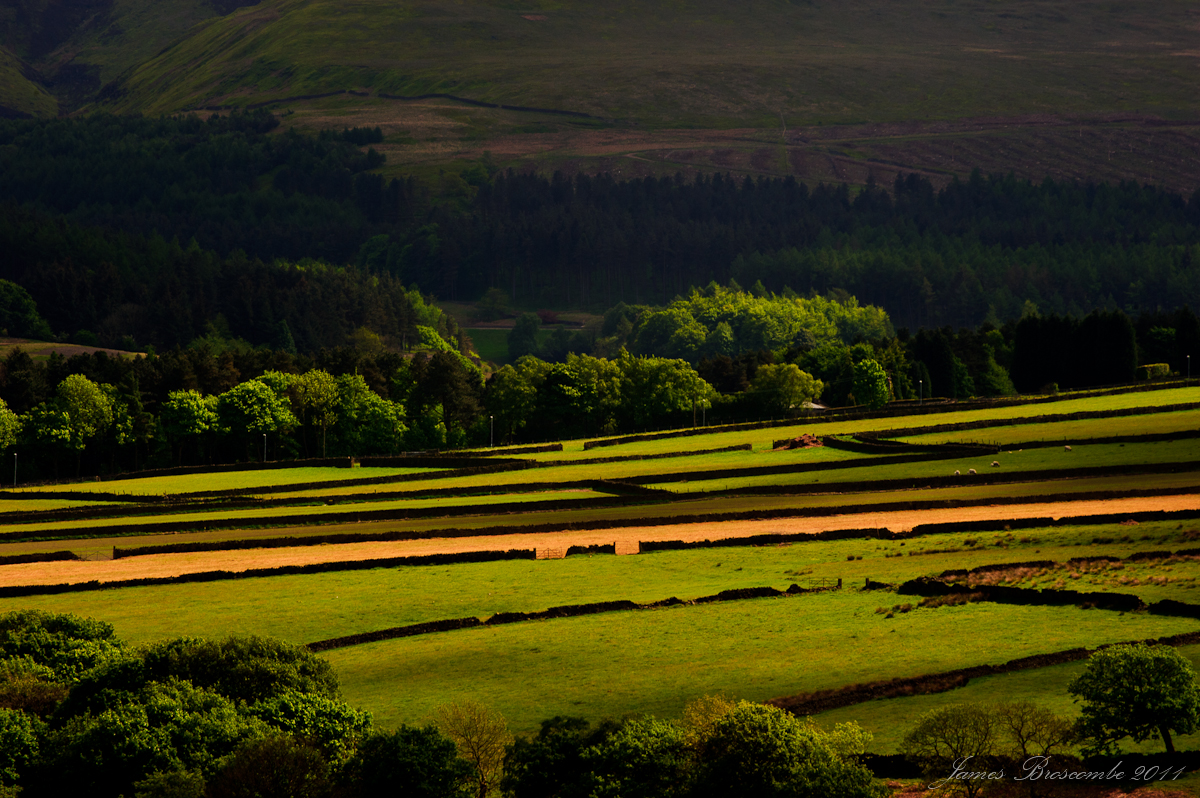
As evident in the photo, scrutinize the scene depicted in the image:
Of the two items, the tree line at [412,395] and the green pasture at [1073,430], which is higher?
the green pasture at [1073,430]

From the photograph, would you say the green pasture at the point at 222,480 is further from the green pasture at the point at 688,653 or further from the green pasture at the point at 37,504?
the green pasture at the point at 688,653

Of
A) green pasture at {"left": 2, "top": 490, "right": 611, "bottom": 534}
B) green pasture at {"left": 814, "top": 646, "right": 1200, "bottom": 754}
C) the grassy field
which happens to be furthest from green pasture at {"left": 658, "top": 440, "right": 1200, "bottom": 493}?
green pasture at {"left": 814, "top": 646, "right": 1200, "bottom": 754}

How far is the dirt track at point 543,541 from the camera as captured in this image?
61938 mm

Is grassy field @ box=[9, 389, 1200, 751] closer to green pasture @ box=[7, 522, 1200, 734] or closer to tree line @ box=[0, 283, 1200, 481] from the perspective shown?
green pasture @ box=[7, 522, 1200, 734]

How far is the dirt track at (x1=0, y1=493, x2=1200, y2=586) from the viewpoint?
61.9 metres

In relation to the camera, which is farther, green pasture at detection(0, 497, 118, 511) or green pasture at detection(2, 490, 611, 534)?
green pasture at detection(0, 497, 118, 511)

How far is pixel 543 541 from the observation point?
65375mm

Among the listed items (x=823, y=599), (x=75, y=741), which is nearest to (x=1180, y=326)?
(x=823, y=599)

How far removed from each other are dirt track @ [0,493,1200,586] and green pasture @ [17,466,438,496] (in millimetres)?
25301

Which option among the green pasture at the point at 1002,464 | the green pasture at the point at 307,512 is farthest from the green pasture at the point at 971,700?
the green pasture at the point at 307,512

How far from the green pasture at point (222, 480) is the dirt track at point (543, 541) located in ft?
83.0

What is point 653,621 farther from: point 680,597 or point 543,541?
point 543,541

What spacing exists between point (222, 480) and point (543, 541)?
43.3m

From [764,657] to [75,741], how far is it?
67.3ft
